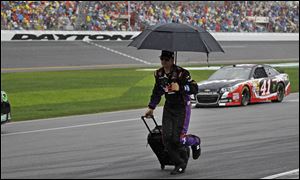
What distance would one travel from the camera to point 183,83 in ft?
24.3

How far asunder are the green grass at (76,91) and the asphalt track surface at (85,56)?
312 cm

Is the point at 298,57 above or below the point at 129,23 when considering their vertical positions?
below

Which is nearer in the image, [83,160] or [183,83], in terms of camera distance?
[183,83]

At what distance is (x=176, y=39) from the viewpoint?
22.9ft

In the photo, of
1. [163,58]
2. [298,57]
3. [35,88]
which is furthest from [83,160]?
[298,57]

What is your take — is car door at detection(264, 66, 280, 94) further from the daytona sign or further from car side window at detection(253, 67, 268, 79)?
the daytona sign

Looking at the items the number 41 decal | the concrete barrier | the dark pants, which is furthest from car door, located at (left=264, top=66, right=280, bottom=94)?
the concrete barrier

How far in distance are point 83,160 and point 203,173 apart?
5.87 ft

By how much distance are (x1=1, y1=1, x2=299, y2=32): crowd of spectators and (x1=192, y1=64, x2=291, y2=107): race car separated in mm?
20788

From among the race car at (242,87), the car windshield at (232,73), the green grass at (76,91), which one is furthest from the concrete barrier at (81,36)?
the race car at (242,87)

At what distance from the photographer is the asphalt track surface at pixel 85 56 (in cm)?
3588

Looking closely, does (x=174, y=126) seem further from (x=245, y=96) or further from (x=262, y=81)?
(x=262, y=81)

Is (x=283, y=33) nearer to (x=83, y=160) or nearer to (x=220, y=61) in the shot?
(x=220, y=61)

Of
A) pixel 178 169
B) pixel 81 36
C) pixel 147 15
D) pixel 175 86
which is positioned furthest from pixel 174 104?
pixel 147 15
